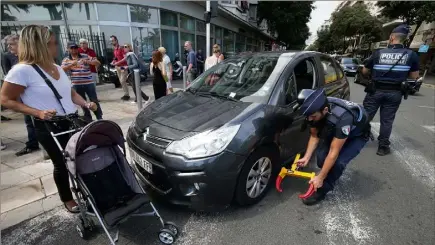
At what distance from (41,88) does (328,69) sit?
3.78 metres

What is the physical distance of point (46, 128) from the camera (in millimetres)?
2262

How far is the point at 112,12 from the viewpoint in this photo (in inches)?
433

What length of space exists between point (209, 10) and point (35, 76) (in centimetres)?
619

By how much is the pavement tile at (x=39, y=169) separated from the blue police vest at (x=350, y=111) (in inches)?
144

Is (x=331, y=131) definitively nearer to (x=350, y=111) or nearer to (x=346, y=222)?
(x=350, y=111)

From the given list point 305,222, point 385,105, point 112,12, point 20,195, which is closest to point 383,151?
point 385,105

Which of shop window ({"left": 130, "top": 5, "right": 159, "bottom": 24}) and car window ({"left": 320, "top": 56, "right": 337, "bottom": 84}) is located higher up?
shop window ({"left": 130, "top": 5, "right": 159, "bottom": 24})

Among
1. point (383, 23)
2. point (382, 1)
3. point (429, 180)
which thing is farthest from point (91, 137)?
point (383, 23)

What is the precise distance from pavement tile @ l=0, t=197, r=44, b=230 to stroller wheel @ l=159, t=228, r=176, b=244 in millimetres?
1490

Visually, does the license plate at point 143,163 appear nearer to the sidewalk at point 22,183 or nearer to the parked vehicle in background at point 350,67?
the sidewalk at point 22,183

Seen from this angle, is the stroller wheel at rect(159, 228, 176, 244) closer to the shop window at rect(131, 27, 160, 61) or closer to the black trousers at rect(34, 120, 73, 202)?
the black trousers at rect(34, 120, 73, 202)

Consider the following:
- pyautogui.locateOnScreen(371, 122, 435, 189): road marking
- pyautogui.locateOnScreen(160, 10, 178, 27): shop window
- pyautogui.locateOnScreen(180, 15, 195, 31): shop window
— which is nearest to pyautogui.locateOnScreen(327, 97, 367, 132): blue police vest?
pyautogui.locateOnScreen(371, 122, 435, 189): road marking

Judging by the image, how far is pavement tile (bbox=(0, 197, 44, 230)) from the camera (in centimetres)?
252

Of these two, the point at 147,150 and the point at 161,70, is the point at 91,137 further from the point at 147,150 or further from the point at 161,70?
the point at 161,70
